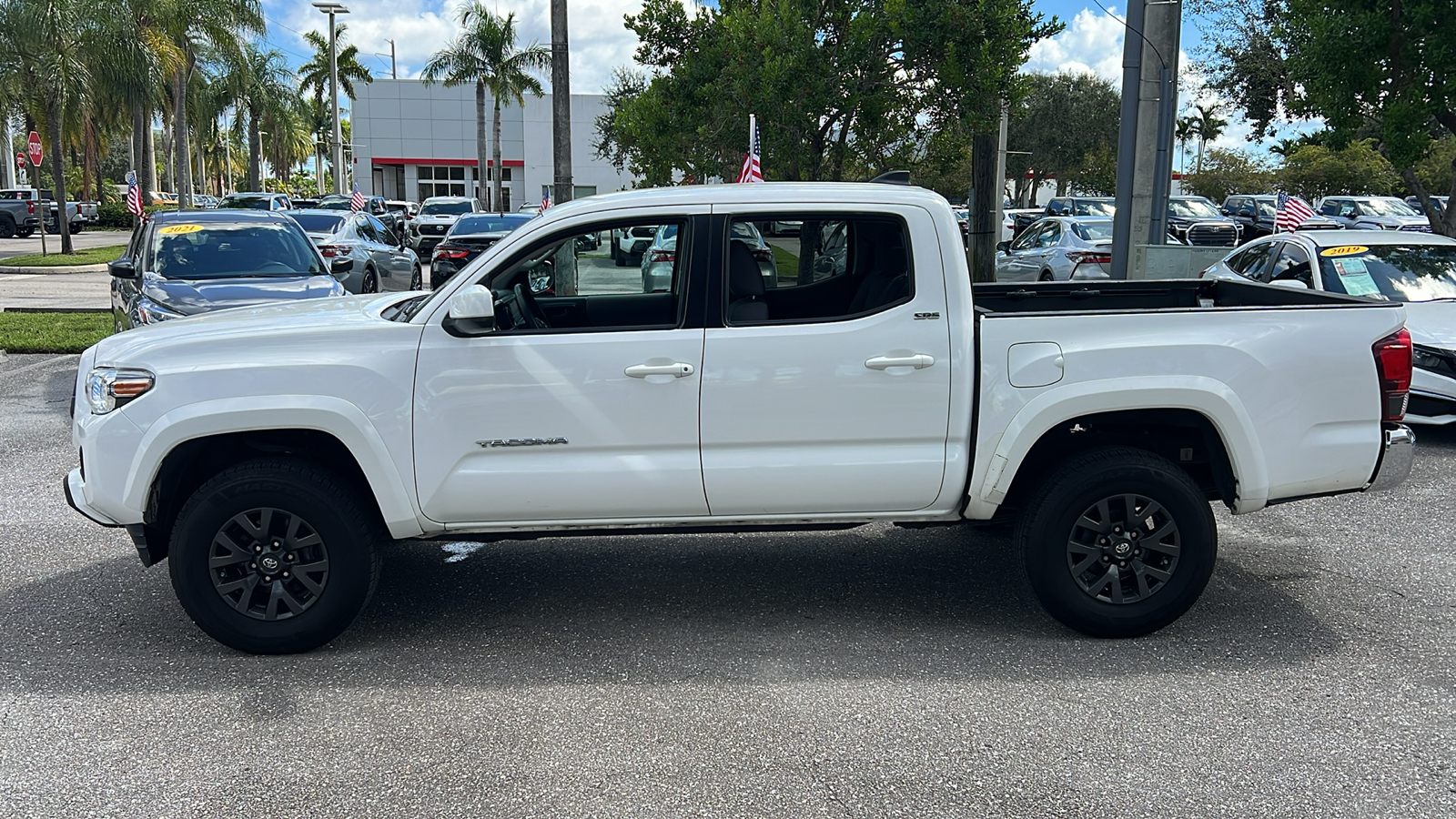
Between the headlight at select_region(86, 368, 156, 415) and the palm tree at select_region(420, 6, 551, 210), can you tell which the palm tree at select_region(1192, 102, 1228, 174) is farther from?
the headlight at select_region(86, 368, 156, 415)

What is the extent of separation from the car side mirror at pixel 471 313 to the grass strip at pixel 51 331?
9500 mm

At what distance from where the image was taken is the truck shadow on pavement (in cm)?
487

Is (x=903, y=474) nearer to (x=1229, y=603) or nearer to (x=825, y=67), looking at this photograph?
(x=1229, y=603)

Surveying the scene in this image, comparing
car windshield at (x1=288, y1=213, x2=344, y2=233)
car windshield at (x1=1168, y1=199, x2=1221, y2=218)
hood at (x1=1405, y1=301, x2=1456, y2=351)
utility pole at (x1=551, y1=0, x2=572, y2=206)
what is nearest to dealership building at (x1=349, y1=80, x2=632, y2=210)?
car windshield at (x1=1168, y1=199, x2=1221, y2=218)

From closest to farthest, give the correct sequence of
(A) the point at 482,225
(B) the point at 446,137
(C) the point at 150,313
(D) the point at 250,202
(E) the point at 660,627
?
(E) the point at 660,627 → (C) the point at 150,313 → (A) the point at 482,225 → (D) the point at 250,202 → (B) the point at 446,137

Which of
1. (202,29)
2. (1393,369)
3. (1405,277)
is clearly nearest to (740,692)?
(1393,369)

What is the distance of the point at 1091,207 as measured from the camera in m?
30.4

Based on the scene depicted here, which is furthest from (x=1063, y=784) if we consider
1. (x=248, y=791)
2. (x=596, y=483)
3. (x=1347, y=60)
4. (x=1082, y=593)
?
(x=1347, y=60)

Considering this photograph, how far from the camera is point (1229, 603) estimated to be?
5660 mm

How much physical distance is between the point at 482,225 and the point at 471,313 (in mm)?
18700

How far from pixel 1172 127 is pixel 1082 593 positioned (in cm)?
1142

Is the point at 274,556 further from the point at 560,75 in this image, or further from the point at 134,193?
the point at 134,193

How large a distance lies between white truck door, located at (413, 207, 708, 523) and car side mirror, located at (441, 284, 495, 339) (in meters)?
0.03

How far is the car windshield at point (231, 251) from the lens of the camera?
11.2 metres
